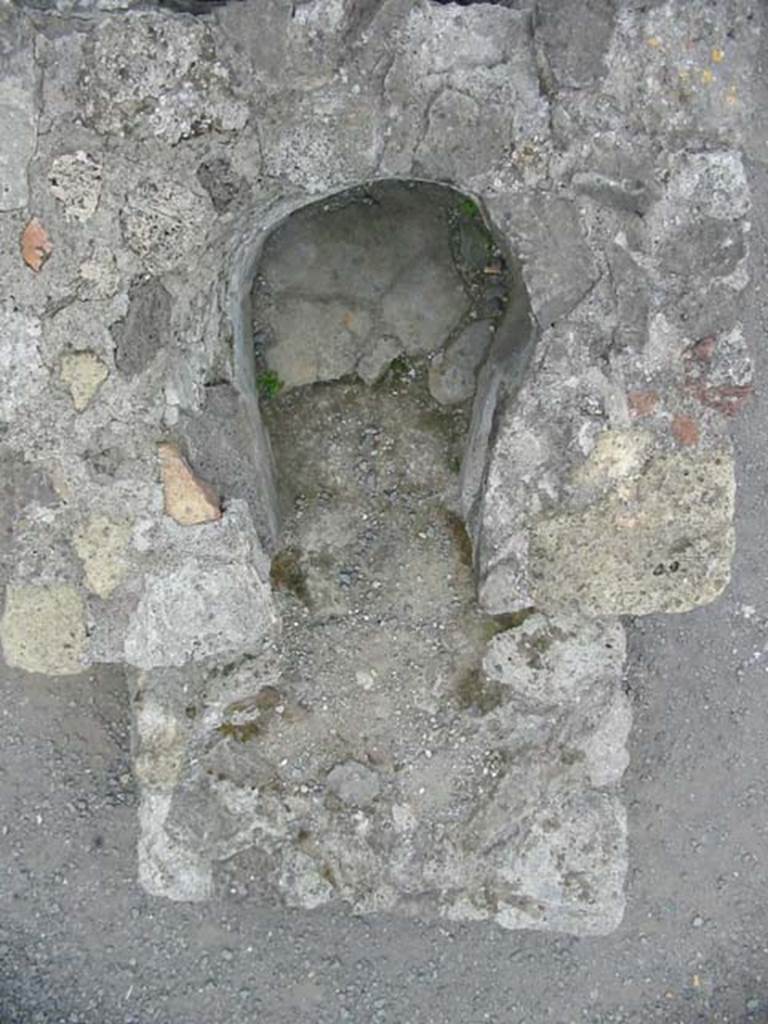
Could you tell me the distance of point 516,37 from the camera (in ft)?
8.39

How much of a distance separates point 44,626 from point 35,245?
936 mm

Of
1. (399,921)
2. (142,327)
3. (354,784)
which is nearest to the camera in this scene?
(142,327)

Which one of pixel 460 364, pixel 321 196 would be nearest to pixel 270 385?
pixel 460 364

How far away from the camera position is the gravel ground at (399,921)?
3.97 meters

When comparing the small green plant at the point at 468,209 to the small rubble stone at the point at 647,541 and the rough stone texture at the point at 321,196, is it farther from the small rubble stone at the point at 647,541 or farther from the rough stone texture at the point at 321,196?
the small rubble stone at the point at 647,541

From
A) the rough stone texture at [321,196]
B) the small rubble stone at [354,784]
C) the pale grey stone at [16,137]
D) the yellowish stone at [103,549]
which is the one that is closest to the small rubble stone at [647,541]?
the rough stone texture at [321,196]

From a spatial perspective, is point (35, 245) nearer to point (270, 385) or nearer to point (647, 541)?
point (270, 385)

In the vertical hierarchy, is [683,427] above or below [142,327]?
below

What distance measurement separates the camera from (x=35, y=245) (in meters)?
2.57

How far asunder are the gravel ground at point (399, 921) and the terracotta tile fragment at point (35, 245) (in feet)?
5.83

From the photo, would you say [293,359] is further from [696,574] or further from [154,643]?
[696,574]

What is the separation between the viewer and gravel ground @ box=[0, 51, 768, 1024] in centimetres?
397

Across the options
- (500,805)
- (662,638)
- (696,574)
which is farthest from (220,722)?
(662,638)

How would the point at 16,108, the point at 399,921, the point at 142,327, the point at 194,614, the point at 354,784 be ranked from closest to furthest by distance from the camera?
the point at 16,108 < the point at 142,327 < the point at 194,614 < the point at 354,784 < the point at 399,921
